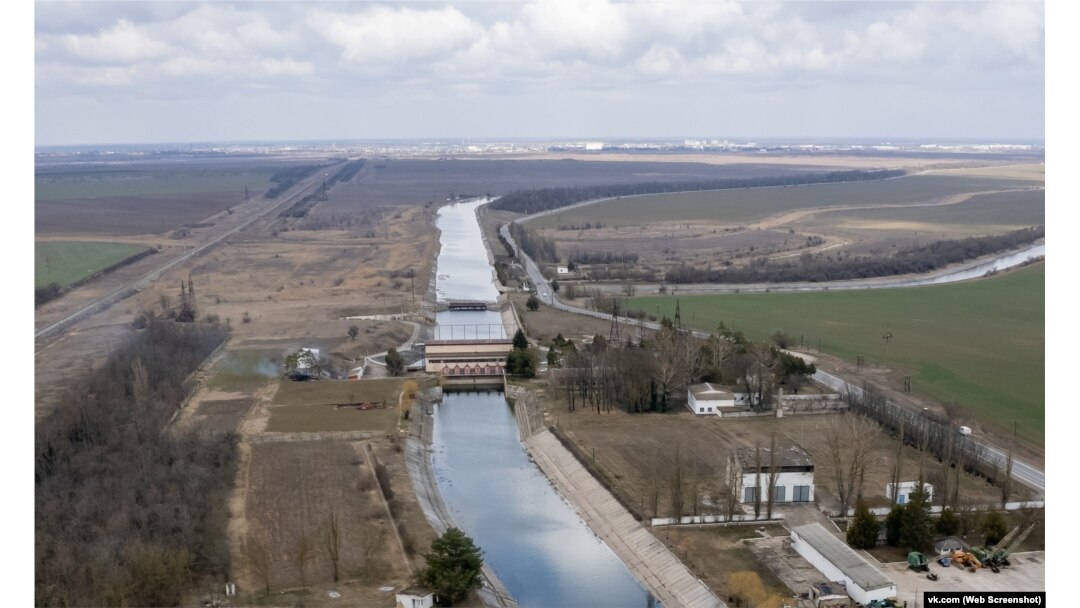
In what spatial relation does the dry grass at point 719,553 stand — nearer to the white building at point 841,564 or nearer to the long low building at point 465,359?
the white building at point 841,564

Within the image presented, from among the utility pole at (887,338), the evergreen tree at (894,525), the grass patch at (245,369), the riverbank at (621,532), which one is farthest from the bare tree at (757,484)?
the grass patch at (245,369)

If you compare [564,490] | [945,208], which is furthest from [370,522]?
[945,208]

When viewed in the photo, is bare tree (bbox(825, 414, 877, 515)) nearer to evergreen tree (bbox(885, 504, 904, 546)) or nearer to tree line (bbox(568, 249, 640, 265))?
evergreen tree (bbox(885, 504, 904, 546))

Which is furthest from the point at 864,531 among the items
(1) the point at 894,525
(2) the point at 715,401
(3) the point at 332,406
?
(3) the point at 332,406

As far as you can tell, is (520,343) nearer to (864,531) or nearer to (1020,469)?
(1020,469)

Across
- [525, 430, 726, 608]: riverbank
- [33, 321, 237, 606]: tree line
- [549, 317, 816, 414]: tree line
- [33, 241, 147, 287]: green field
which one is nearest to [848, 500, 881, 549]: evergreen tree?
[525, 430, 726, 608]: riverbank

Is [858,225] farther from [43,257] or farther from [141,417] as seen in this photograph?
[141,417]

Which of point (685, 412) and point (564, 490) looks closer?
point (564, 490)
